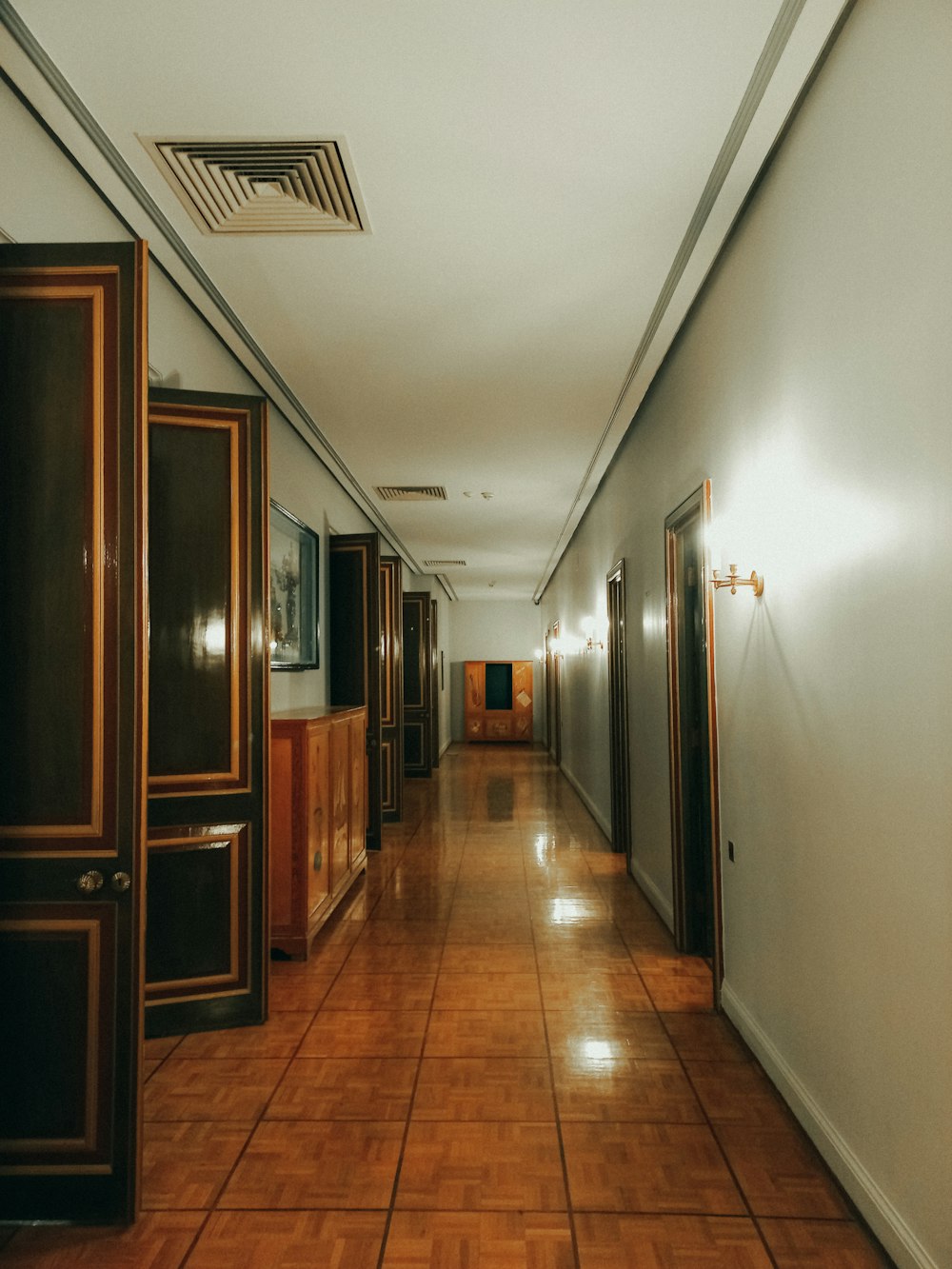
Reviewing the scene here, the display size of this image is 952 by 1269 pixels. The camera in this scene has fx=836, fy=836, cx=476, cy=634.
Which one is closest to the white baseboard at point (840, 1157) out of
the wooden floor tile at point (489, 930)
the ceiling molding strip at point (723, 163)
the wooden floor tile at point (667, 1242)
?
the wooden floor tile at point (667, 1242)

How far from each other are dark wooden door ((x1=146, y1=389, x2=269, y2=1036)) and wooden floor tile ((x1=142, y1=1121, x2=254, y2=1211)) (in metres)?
0.80

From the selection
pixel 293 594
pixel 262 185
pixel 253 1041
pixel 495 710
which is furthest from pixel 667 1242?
pixel 495 710

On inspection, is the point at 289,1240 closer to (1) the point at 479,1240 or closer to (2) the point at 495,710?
(1) the point at 479,1240

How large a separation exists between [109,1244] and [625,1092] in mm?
1677

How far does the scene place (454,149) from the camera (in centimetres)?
283

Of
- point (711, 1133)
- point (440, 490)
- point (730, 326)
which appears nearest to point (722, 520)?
point (730, 326)

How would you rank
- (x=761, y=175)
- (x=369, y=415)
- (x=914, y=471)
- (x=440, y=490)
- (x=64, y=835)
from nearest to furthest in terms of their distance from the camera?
(x=914, y=471) < (x=64, y=835) < (x=761, y=175) < (x=369, y=415) < (x=440, y=490)

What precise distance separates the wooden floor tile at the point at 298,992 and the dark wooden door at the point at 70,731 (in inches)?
58.5

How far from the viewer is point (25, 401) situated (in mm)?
2299

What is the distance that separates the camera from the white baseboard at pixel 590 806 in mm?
7754

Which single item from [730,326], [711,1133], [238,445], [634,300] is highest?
[634,300]

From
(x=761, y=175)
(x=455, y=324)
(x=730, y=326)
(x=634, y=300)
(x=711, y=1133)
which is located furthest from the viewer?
(x=455, y=324)

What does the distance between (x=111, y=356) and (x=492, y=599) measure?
1627 centimetres

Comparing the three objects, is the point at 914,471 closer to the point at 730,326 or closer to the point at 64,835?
the point at 730,326
